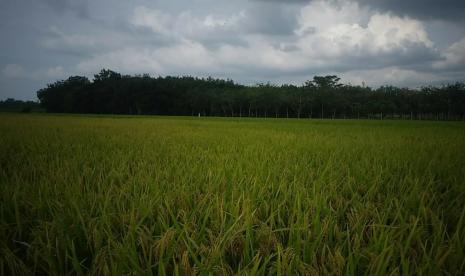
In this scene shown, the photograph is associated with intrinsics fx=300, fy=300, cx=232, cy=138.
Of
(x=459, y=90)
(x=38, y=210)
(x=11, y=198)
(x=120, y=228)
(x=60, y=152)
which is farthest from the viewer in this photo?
(x=459, y=90)

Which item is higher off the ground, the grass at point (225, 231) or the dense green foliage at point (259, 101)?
the dense green foliage at point (259, 101)

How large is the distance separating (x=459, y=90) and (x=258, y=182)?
9124 centimetres

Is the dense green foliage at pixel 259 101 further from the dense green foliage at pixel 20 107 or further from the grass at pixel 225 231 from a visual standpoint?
the grass at pixel 225 231

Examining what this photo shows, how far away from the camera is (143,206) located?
1.73m

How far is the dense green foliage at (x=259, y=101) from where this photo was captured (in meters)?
75.8

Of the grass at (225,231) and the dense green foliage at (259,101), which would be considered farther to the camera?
the dense green foliage at (259,101)

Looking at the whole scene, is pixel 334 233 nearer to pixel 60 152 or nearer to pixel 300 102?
pixel 60 152

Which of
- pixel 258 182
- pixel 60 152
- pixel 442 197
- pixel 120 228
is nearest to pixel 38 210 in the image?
pixel 120 228

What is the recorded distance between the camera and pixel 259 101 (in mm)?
81688

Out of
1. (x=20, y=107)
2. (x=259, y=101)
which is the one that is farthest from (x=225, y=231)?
(x=20, y=107)

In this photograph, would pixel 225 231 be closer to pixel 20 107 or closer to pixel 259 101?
pixel 259 101

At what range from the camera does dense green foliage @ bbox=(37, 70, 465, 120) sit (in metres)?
75.8

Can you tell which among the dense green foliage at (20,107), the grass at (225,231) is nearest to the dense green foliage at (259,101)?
the dense green foliage at (20,107)

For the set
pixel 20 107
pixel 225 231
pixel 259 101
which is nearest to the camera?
pixel 225 231
